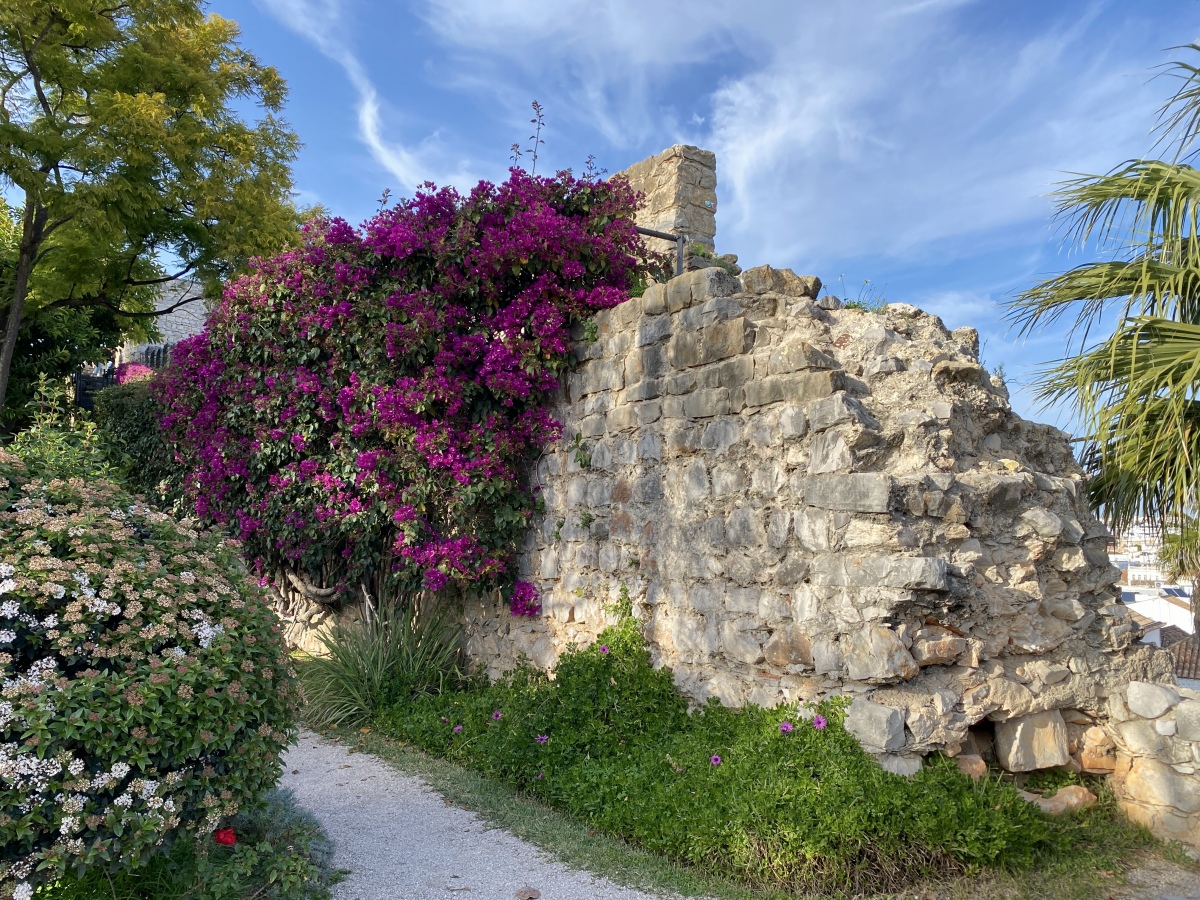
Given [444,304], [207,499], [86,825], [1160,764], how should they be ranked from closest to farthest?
[86,825] → [1160,764] → [444,304] → [207,499]

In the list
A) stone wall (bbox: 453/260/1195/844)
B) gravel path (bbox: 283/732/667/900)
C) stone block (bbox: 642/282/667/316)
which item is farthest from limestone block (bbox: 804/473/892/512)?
gravel path (bbox: 283/732/667/900)

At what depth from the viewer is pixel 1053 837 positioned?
390 cm

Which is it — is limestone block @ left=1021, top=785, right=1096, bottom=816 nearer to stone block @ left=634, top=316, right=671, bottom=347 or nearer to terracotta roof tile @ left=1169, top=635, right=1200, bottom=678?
stone block @ left=634, top=316, right=671, bottom=347

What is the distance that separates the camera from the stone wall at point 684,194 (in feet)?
30.2

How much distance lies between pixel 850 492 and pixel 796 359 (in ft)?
2.60

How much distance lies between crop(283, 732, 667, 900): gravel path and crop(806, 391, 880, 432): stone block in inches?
91.2

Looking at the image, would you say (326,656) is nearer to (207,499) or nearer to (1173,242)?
(207,499)

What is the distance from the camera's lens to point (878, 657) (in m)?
3.97

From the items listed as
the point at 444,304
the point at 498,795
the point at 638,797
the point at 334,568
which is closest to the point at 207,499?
the point at 334,568

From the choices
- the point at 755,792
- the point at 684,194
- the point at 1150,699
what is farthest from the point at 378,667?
the point at 684,194

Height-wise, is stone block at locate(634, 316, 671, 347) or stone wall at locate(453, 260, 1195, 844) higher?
stone block at locate(634, 316, 671, 347)

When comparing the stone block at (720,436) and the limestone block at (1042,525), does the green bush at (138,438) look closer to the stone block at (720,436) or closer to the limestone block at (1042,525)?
the stone block at (720,436)

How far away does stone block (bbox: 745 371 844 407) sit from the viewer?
4398 mm

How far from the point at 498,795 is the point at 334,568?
3.53 m
